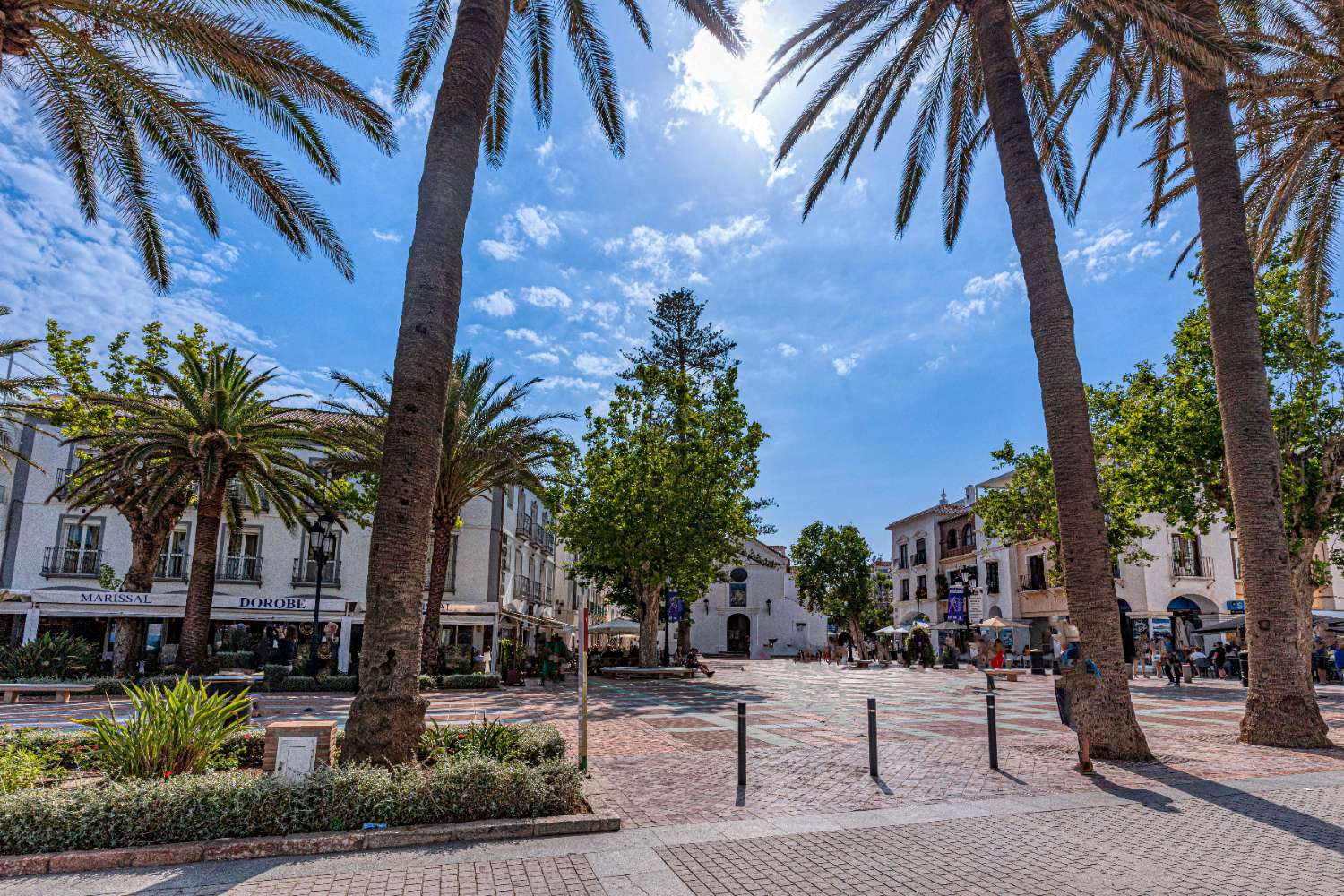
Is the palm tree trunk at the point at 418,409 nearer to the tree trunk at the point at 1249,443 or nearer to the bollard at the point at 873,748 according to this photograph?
the bollard at the point at 873,748

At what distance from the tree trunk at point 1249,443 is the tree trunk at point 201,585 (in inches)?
840

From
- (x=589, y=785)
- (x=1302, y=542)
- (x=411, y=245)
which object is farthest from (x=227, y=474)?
(x=1302, y=542)

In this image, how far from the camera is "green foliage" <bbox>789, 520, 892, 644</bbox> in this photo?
56.5m

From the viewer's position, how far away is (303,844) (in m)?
5.47

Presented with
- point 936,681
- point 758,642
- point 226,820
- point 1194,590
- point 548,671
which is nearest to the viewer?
point 226,820

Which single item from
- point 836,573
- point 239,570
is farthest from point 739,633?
point 239,570

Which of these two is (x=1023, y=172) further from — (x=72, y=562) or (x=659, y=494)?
(x=72, y=562)

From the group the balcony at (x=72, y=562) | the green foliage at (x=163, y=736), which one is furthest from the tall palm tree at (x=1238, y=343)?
the balcony at (x=72, y=562)

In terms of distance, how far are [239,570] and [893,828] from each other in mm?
32625

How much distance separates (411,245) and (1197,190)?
1176 centimetres

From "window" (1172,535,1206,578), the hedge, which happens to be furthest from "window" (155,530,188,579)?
"window" (1172,535,1206,578)

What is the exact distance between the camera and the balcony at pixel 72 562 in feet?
99.9

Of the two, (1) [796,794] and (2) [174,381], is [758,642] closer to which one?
(2) [174,381]

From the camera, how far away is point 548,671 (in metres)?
23.9
